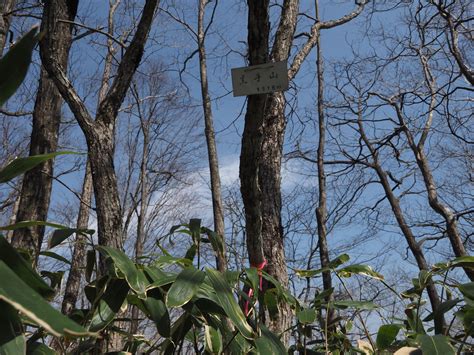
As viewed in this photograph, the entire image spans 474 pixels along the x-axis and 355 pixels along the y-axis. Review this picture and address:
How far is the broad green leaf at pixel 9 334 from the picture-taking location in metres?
0.40

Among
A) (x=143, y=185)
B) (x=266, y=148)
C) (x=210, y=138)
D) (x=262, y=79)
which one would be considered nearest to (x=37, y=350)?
(x=262, y=79)

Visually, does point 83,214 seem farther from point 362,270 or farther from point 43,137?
point 362,270

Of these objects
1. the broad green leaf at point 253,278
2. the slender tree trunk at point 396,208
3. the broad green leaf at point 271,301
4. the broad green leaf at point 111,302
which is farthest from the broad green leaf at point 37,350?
the slender tree trunk at point 396,208

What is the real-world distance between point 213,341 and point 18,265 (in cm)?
53

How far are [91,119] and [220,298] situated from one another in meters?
1.93

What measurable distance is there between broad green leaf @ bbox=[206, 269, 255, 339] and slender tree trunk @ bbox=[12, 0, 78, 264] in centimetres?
240

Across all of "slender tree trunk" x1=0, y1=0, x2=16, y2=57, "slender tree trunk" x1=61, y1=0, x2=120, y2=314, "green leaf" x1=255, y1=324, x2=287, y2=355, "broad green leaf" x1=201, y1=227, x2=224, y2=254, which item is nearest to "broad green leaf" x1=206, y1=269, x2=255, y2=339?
"green leaf" x1=255, y1=324, x2=287, y2=355

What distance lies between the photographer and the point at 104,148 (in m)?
2.46

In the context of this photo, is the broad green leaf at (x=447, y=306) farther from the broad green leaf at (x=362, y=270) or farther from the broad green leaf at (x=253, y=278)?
the broad green leaf at (x=253, y=278)

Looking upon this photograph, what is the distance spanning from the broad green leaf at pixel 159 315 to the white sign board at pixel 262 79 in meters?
0.68

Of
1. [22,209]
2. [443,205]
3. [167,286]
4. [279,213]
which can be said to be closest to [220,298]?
[167,286]

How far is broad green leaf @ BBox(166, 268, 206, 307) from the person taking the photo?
0.72 meters

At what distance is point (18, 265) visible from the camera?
17.0 inches

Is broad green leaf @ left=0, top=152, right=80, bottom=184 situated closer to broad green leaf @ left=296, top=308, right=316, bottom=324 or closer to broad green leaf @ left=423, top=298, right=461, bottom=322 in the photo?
broad green leaf @ left=296, top=308, right=316, bottom=324
